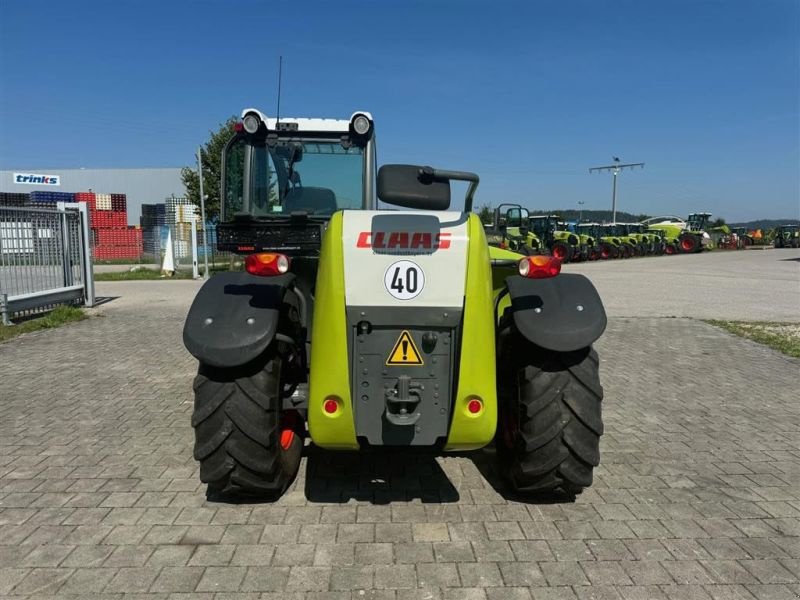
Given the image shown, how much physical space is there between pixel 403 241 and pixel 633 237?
33.5 metres

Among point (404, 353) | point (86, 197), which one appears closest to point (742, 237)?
point (86, 197)

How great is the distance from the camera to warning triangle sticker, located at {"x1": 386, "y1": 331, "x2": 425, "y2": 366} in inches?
117

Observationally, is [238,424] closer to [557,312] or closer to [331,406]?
[331,406]

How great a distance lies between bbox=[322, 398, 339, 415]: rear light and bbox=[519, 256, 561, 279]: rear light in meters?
1.16

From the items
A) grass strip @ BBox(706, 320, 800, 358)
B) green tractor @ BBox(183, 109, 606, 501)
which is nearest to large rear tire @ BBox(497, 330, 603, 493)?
green tractor @ BBox(183, 109, 606, 501)

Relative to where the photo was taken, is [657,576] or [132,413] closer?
[657,576]

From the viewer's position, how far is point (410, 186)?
9.27ft

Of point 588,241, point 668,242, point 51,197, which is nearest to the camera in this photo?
point 51,197

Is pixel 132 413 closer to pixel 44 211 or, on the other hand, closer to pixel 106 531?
pixel 106 531

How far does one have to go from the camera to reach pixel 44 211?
36.3 ft

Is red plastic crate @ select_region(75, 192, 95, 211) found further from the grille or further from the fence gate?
the grille

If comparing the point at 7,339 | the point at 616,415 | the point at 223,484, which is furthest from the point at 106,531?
the point at 7,339

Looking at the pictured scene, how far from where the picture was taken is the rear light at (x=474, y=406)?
299cm

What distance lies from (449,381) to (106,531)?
1956mm
